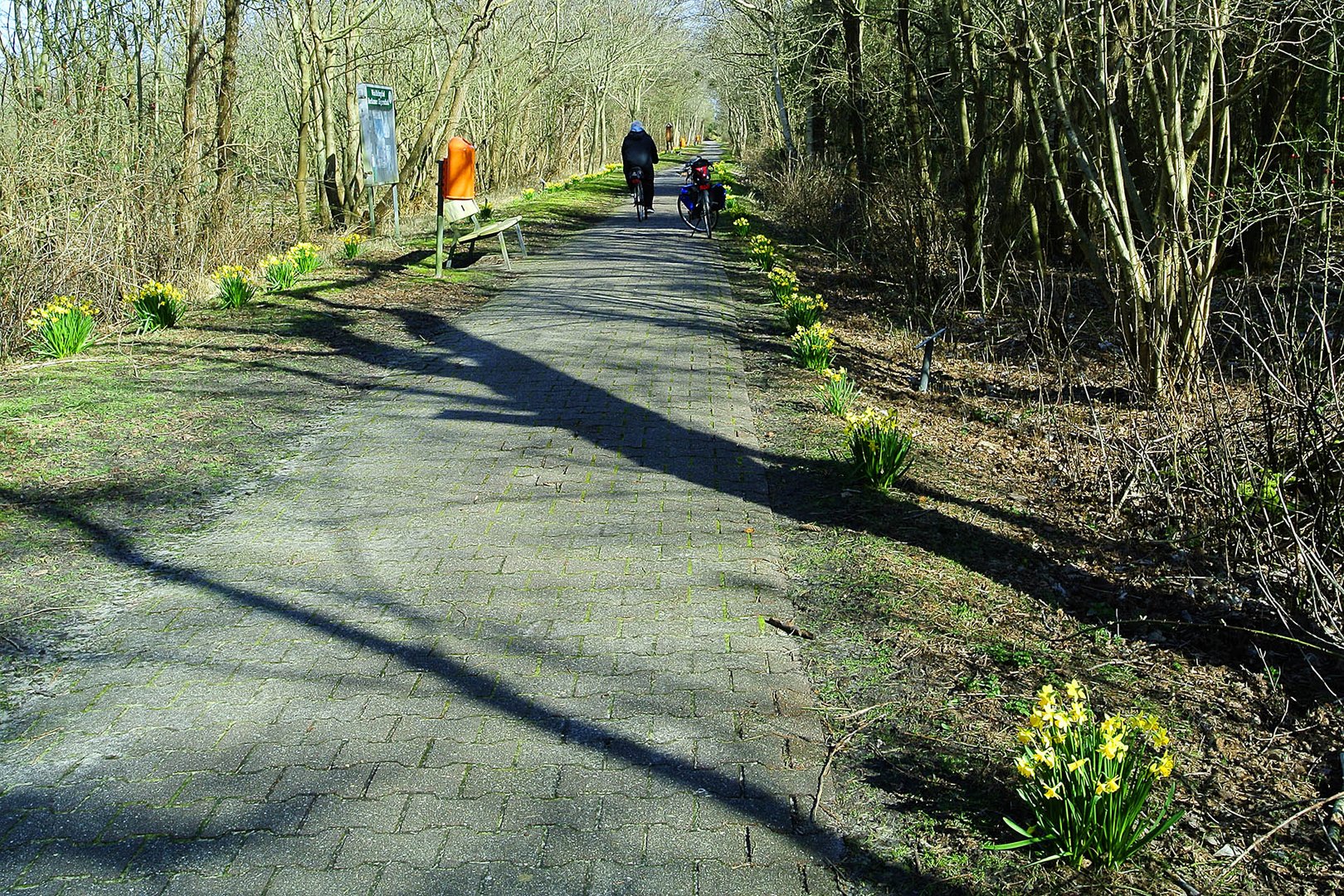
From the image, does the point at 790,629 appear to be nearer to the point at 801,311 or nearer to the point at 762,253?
the point at 801,311

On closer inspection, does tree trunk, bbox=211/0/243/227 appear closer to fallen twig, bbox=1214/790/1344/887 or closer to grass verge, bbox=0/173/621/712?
Result: grass verge, bbox=0/173/621/712

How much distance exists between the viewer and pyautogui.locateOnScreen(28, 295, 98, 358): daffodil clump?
27.6ft

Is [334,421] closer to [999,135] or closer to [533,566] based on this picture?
[533,566]

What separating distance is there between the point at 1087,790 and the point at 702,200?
1833 cm

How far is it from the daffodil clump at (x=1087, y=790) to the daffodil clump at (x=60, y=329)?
8189mm

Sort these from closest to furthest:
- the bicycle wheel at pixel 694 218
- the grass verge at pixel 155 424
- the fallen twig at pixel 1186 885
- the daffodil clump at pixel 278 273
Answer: the fallen twig at pixel 1186 885
the grass verge at pixel 155 424
the daffodil clump at pixel 278 273
the bicycle wheel at pixel 694 218

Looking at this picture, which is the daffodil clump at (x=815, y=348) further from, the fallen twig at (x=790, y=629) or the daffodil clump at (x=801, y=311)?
the fallen twig at (x=790, y=629)

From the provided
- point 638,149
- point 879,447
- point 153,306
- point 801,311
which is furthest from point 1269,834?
point 638,149

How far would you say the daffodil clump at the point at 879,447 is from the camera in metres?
5.98

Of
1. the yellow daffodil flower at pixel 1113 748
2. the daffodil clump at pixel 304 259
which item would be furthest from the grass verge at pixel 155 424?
the yellow daffodil flower at pixel 1113 748

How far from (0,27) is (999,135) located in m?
12.7

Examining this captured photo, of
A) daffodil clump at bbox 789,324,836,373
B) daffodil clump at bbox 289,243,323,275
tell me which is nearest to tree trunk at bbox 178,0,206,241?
daffodil clump at bbox 289,243,323,275

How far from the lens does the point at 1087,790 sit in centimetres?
291

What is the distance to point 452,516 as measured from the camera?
5.60 m
